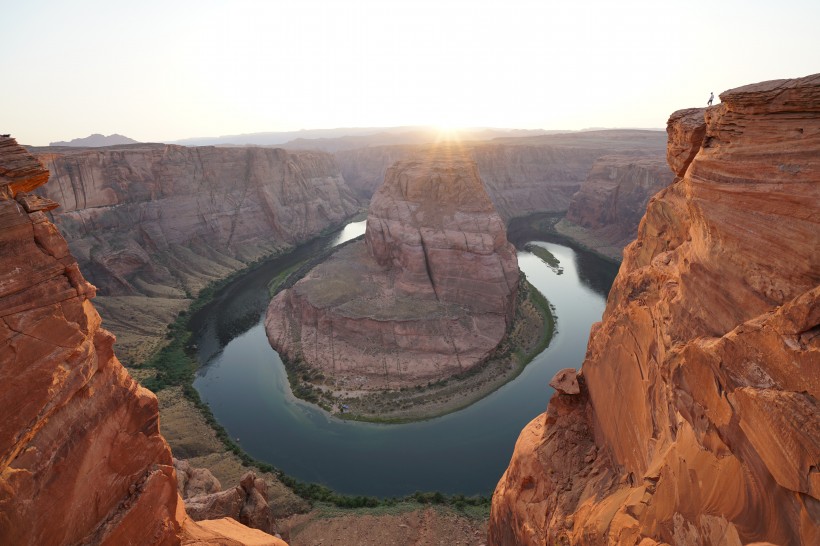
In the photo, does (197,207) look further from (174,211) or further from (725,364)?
(725,364)

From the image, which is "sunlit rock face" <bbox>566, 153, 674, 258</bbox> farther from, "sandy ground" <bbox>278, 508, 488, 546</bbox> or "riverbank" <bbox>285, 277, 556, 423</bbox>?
"sandy ground" <bbox>278, 508, 488, 546</bbox>

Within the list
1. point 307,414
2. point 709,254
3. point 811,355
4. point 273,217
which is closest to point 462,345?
point 307,414

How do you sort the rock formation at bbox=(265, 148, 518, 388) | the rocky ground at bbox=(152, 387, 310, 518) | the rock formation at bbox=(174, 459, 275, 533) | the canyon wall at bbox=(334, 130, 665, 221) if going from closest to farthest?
the rock formation at bbox=(174, 459, 275, 533) → the rocky ground at bbox=(152, 387, 310, 518) → the rock formation at bbox=(265, 148, 518, 388) → the canyon wall at bbox=(334, 130, 665, 221)

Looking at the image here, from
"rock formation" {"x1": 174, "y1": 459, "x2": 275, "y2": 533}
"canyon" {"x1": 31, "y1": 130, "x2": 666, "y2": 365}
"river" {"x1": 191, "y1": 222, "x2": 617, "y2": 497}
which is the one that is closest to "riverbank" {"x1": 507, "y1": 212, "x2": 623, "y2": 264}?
"canyon" {"x1": 31, "y1": 130, "x2": 666, "y2": 365}

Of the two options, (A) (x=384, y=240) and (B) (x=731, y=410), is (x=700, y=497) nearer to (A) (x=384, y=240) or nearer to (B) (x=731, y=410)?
(B) (x=731, y=410)

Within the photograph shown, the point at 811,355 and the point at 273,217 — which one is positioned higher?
the point at 811,355

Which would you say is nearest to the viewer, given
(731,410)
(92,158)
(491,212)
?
(731,410)

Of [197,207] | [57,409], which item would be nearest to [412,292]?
[57,409]
